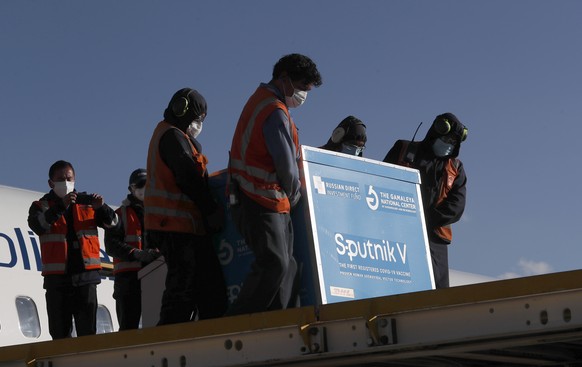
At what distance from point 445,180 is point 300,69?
2.30m

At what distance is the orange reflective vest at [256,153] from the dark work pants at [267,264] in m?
0.11

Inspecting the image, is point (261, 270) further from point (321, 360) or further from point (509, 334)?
point (509, 334)

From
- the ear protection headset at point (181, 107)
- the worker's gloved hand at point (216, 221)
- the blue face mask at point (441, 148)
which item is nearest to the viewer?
the worker's gloved hand at point (216, 221)

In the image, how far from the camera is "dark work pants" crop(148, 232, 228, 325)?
580 centimetres

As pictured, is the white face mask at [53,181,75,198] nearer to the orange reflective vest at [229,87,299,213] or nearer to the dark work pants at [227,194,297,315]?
the orange reflective vest at [229,87,299,213]

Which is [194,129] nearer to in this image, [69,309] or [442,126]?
[69,309]

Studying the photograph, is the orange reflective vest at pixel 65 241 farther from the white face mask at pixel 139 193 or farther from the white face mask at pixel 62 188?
the white face mask at pixel 139 193

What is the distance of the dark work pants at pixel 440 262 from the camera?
24.0 ft

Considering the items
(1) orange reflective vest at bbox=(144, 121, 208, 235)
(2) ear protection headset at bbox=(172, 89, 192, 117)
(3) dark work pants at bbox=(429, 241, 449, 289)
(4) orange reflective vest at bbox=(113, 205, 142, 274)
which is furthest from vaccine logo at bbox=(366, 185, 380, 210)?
(4) orange reflective vest at bbox=(113, 205, 142, 274)

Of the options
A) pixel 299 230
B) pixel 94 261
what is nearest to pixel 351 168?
pixel 299 230

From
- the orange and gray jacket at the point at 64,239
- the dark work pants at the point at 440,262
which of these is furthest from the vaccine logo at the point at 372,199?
the orange and gray jacket at the point at 64,239

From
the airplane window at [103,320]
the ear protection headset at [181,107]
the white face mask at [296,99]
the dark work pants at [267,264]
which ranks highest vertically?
the airplane window at [103,320]

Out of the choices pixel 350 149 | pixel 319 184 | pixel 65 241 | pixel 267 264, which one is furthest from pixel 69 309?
pixel 319 184

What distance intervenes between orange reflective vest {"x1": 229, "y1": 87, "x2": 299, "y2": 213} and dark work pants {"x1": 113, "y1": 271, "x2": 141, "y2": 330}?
2716 millimetres
